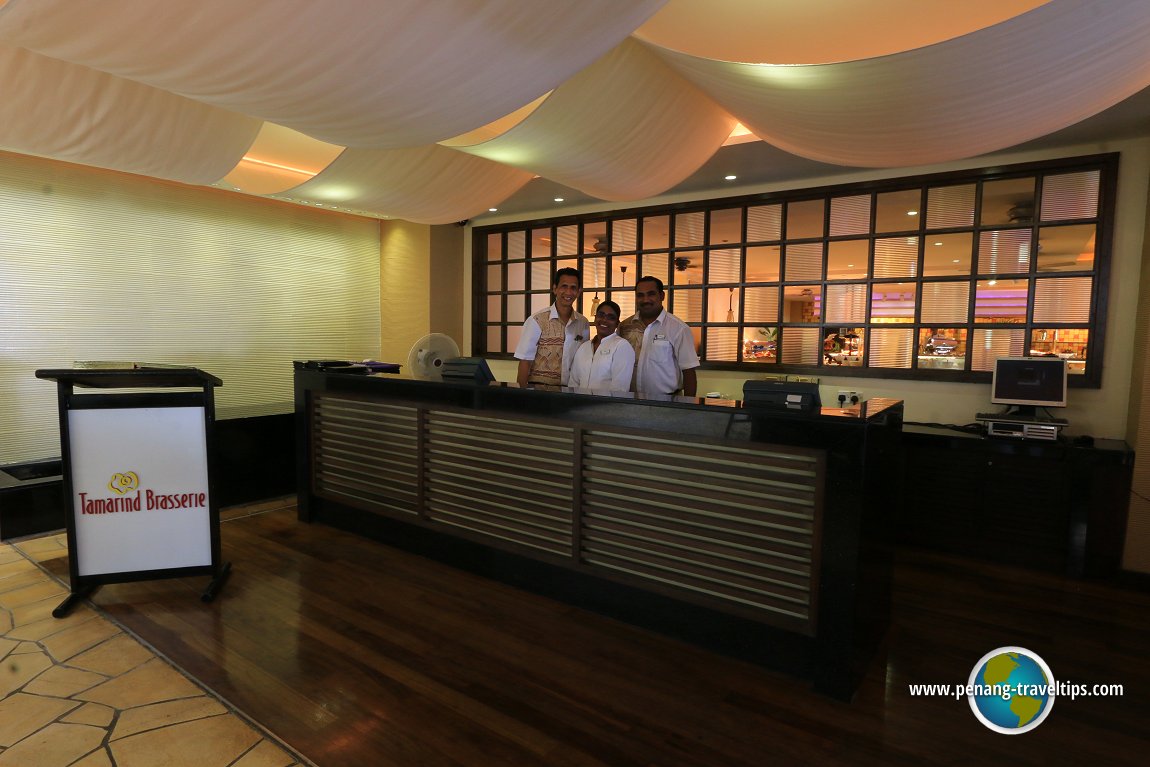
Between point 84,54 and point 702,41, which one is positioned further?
point 702,41

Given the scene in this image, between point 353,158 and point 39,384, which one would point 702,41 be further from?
point 39,384

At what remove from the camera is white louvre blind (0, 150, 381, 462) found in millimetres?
4820

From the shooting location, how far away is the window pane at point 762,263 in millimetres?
5184

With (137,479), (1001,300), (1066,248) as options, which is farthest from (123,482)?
(1066,248)

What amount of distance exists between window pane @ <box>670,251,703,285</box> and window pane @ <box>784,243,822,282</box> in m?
0.81

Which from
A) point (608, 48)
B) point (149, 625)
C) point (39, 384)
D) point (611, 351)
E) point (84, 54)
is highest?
point (608, 48)

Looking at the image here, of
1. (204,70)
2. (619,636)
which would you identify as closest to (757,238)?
(619,636)

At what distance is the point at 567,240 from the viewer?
6.46m

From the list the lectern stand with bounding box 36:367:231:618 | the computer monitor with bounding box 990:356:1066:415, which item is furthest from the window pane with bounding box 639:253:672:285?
the lectern stand with bounding box 36:367:231:618

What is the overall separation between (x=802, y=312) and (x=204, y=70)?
4.44 meters

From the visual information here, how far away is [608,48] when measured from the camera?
6.75 ft

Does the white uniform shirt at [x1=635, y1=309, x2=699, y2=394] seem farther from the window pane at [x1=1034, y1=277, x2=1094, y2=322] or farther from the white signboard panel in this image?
the white signboard panel

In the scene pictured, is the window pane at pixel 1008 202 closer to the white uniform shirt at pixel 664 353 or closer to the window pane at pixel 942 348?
the window pane at pixel 942 348

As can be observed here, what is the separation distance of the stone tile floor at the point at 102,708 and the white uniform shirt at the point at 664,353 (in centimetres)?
278
